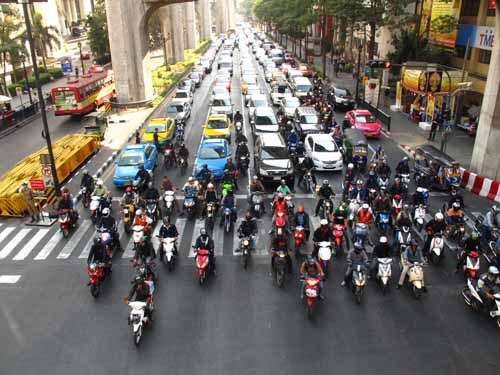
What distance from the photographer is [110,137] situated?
30.7m

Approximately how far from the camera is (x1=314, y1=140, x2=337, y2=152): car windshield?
22.9m

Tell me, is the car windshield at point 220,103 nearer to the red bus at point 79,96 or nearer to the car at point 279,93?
the car at point 279,93

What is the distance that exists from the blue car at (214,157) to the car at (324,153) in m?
4.36

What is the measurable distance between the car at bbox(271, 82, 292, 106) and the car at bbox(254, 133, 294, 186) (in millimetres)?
16358

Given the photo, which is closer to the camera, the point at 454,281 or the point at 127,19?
the point at 454,281

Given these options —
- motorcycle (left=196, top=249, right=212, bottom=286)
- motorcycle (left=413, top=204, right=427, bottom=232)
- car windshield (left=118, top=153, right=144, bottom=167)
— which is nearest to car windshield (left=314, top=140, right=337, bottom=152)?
motorcycle (left=413, top=204, right=427, bottom=232)

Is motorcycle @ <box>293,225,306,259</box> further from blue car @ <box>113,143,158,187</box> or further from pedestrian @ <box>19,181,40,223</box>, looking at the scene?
pedestrian @ <box>19,181,40,223</box>

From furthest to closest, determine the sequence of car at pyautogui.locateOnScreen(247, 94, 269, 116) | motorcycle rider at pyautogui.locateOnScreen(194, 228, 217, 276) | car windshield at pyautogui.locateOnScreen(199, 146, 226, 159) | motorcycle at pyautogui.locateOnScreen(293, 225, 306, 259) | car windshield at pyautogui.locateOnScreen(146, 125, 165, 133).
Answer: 1. car at pyautogui.locateOnScreen(247, 94, 269, 116)
2. car windshield at pyautogui.locateOnScreen(146, 125, 165, 133)
3. car windshield at pyautogui.locateOnScreen(199, 146, 226, 159)
4. motorcycle at pyautogui.locateOnScreen(293, 225, 306, 259)
5. motorcycle rider at pyautogui.locateOnScreen(194, 228, 217, 276)

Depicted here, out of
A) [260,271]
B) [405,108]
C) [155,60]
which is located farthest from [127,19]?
[155,60]

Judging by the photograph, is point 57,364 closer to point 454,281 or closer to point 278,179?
point 454,281

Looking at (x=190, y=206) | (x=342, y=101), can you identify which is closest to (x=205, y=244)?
(x=190, y=206)

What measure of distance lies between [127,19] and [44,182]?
23172 millimetres

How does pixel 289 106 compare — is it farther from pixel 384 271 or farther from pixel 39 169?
pixel 384 271

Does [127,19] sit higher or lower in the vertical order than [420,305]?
higher
